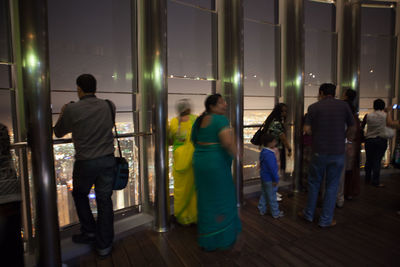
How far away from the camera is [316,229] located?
276 centimetres

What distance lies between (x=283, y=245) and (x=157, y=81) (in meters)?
2.16

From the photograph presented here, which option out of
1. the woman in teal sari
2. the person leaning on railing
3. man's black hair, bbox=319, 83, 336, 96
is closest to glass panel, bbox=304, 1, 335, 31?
the person leaning on railing

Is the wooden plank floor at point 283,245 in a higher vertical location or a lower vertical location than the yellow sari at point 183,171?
lower

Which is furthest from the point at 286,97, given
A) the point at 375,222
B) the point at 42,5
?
the point at 42,5

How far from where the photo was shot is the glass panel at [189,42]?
10.9 feet

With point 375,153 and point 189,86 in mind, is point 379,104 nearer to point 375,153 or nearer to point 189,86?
point 375,153

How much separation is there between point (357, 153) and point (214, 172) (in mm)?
2931

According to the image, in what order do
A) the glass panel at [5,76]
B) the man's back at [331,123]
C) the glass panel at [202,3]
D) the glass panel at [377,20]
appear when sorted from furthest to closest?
the glass panel at [377,20] → the glass panel at [202,3] → the man's back at [331,123] → the glass panel at [5,76]

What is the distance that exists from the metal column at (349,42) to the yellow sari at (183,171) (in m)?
3.58

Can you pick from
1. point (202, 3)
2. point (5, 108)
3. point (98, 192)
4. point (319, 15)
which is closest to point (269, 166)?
point (98, 192)

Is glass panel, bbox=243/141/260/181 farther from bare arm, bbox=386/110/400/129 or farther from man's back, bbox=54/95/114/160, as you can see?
man's back, bbox=54/95/114/160

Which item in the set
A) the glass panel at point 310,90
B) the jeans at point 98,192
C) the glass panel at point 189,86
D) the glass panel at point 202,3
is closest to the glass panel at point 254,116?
the glass panel at point 189,86

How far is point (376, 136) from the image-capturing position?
4.16m

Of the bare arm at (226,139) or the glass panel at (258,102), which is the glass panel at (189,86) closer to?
the glass panel at (258,102)
